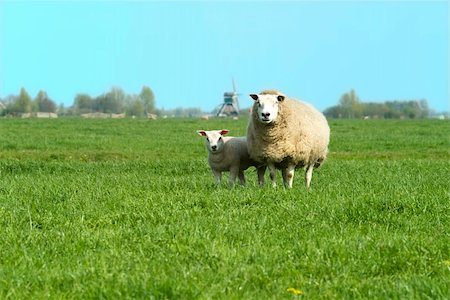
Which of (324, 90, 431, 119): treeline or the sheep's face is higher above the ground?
the sheep's face

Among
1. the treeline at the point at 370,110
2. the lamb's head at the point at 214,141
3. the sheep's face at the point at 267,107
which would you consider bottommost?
the treeline at the point at 370,110

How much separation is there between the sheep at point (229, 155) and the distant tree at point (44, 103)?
183345 millimetres

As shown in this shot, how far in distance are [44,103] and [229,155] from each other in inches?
7425

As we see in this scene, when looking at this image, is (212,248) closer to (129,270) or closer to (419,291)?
(129,270)

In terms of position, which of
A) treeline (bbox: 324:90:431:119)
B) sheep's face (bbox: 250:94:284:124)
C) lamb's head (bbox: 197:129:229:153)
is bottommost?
treeline (bbox: 324:90:431:119)

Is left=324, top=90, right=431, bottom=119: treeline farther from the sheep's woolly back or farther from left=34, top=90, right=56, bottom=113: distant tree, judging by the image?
the sheep's woolly back

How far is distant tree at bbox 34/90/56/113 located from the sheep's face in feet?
606

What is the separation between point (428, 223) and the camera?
823cm

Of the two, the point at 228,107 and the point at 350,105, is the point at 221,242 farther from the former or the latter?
the point at 350,105

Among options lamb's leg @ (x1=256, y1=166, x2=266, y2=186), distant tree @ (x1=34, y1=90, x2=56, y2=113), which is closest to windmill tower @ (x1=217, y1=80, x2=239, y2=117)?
distant tree @ (x1=34, y1=90, x2=56, y2=113)

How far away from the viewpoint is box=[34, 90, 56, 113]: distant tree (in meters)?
193

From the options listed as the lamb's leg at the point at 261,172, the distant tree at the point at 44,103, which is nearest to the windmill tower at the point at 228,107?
the distant tree at the point at 44,103

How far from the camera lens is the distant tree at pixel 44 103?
193 metres

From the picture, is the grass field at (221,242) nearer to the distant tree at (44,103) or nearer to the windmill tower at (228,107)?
the windmill tower at (228,107)
